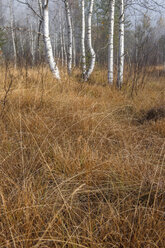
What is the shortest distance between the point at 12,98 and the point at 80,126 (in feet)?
3.66

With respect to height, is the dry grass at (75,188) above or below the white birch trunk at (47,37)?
below

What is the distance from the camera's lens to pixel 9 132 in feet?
5.55

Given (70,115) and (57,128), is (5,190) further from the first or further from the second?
(70,115)

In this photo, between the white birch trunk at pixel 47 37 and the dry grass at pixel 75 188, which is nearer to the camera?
the dry grass at pixel 75 188

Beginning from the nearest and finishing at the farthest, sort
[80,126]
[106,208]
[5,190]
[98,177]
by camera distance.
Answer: [106,208] < [5,190] < [98,177] < [80,126]

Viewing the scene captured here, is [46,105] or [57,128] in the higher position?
[46,105]

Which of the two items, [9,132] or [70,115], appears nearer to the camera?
[9,132]

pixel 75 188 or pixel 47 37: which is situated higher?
pixel 47 37

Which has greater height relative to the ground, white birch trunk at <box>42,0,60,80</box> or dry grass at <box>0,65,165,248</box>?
white birch trunk at <box>42,0,60,80</box>

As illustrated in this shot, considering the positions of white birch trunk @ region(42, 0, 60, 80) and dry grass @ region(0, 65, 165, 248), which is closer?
dry grass @ region(0, 65, 165, 248)

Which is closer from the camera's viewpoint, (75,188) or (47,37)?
(75,188)

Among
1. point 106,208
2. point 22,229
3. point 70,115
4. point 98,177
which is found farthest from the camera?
point 70,115

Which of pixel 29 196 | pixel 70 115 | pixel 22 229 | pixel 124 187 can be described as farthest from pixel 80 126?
pixel 22 229

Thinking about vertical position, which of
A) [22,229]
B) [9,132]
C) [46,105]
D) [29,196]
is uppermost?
[46,105]
